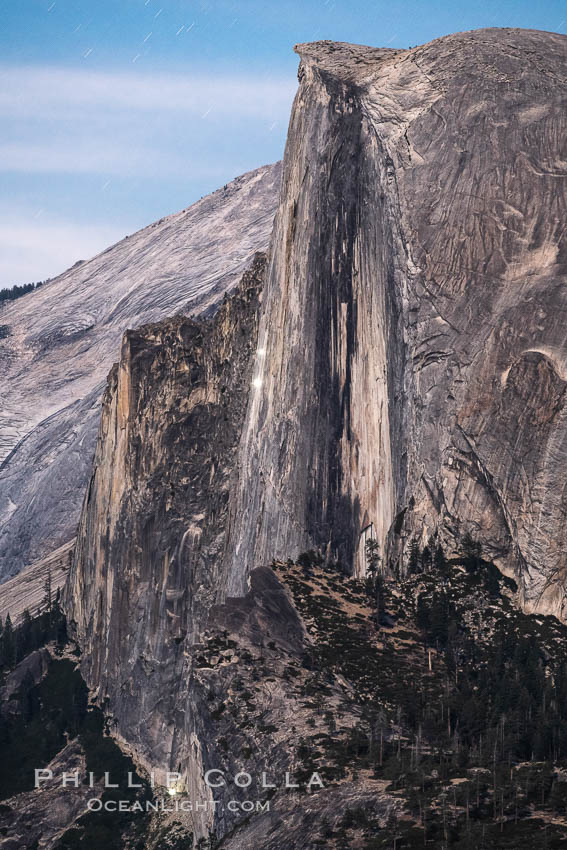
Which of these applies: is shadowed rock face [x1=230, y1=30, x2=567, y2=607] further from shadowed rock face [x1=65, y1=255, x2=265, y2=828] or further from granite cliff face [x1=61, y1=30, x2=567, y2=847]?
shadowed rock face [x1=65, y1=255, x2=265, y2=828]

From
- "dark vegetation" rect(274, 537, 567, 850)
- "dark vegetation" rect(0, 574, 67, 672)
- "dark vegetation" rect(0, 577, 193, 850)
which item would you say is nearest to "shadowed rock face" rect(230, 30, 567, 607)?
"dark vegetation" rect(274, 537, 567, 850)

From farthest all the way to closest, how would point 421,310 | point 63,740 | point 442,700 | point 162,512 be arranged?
point 162,512 → point 63,740 → point 421,310 → point 442,700

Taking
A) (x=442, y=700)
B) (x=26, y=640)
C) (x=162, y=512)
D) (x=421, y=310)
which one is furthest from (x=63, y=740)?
(x=442, y=700)

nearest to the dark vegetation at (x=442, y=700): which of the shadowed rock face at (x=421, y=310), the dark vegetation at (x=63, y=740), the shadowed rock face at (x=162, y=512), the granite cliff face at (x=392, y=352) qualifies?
the granite cliff face at (x=392, y=352)

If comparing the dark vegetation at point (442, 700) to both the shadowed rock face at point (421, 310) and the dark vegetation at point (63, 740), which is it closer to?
the shadowed rock face at point (421, 310)

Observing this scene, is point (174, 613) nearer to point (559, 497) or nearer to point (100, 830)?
point (100, 830)

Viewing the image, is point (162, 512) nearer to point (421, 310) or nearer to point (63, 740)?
point (63, 740)
